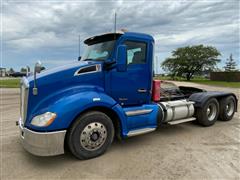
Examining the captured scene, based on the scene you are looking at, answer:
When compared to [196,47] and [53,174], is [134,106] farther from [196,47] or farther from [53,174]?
[196,47]

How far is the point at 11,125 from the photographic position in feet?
19.8

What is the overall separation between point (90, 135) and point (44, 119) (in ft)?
2.98

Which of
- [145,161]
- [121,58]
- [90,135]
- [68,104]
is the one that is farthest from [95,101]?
[145,161]

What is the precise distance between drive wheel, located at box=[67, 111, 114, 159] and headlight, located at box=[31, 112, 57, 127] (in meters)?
0.43

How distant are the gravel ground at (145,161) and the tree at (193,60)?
4062 cm

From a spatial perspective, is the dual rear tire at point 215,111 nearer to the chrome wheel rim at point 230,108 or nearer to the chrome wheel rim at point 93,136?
the chrome wheel rim at point 230,108

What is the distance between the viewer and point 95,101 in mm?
3801

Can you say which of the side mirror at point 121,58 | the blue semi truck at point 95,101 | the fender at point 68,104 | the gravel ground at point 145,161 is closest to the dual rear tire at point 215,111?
the gravel ground at point 145,161

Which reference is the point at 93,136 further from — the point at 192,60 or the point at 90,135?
the point at 192,60

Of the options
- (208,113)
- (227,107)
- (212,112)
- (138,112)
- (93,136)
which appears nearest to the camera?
(93,136)

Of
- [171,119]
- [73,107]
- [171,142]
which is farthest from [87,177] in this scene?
[171,119]

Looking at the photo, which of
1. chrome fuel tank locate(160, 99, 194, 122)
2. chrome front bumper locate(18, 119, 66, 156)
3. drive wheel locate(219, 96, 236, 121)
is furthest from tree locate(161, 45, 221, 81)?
chrome front bumper locate(18, 119, 66, 156)

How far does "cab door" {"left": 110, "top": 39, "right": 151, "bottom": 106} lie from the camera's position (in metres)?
4.35

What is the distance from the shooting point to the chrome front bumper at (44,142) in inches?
133
